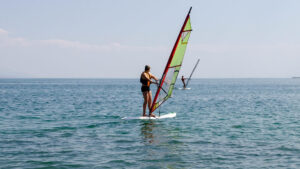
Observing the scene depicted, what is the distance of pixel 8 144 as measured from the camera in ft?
39.5

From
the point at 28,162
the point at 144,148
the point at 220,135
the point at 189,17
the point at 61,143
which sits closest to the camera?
the point at 28,162

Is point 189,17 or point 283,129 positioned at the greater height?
point 189,17

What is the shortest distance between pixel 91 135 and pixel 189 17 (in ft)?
20.9

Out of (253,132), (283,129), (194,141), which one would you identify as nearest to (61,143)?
→ (194,141)

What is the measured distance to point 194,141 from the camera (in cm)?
1260

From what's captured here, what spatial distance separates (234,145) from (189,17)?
19.4 feet

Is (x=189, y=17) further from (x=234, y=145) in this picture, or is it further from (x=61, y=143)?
(x=61, y=143)

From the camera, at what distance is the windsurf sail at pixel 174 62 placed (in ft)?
49.3

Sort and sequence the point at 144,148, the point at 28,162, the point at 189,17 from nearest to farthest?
the point at 28,162, the point at 144,148, the point at 189,17

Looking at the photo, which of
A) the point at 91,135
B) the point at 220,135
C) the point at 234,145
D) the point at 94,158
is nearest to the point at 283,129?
the point at 220,135

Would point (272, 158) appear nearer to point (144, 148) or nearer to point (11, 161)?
point (144, 148)

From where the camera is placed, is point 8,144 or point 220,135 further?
point 220,135

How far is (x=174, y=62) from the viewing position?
1556 cm

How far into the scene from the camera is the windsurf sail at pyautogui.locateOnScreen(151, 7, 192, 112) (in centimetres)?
1502
